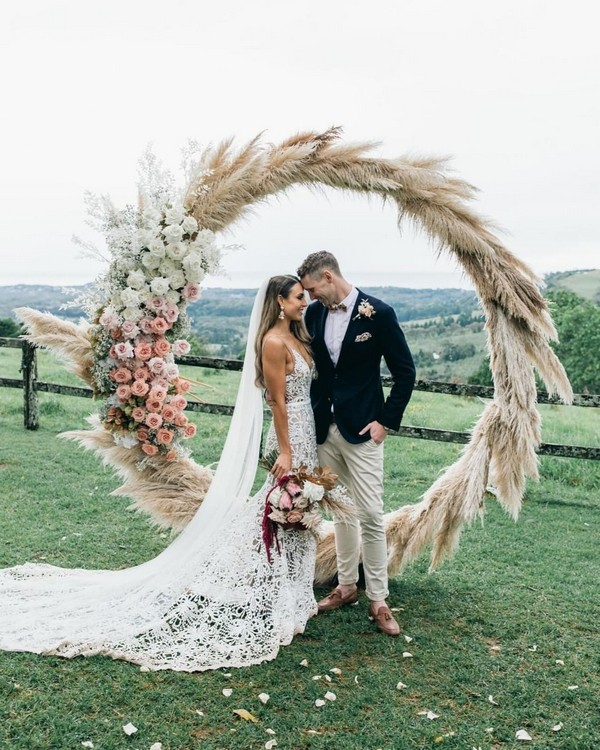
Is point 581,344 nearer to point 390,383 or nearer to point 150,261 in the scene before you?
point 390,383

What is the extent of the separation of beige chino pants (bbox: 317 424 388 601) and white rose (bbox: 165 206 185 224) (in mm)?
1749

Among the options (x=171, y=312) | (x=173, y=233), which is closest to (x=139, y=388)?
(x=171, y=312)

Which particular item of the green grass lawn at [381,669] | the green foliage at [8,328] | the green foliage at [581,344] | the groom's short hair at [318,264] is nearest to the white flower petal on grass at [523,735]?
the green grass lawn at [381,669]

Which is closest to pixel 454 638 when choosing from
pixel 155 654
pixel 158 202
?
pixel 155 654

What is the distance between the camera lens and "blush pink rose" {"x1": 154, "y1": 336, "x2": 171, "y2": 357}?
548cm

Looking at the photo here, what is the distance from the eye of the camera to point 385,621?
493cm

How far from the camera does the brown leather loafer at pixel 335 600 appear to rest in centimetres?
521

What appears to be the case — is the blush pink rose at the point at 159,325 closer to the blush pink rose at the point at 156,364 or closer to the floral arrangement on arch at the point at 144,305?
the floral arrangement on arch at the point at 144,305

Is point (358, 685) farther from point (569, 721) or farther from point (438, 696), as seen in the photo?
point (569, 721)

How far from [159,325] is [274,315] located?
99 centimetres

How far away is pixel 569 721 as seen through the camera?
13.0 feet

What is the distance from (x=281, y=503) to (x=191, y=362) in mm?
4677

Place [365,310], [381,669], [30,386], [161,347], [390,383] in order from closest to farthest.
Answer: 1. [381,669]
2. [365,310]
3. [161,347]
4. [390,383]
5. [30,386]

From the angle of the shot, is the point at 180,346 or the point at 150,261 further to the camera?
the point at 180,346
